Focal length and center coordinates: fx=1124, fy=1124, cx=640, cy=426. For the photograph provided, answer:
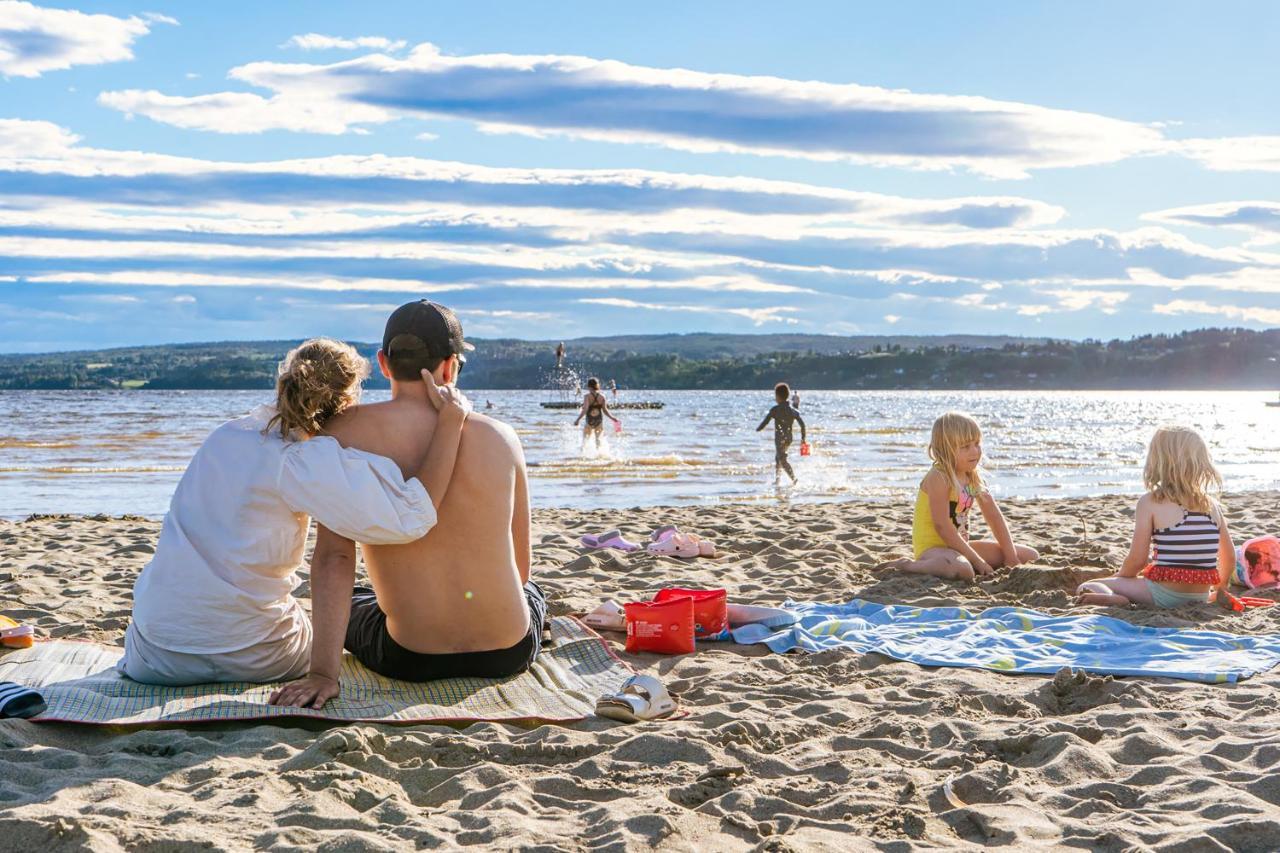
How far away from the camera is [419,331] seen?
13.8 feet

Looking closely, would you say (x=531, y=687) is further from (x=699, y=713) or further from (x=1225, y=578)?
(x=1225, y=578)

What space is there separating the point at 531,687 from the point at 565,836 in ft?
5.13

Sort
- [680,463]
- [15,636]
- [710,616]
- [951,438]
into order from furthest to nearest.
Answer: [680,463] → [951,438] → [710,616] → [15,636]

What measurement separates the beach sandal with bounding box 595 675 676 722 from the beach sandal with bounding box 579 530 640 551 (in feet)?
13.5

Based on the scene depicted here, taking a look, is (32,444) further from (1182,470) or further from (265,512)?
(1182,470)

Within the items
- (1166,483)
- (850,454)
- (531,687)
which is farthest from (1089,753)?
(850,454)

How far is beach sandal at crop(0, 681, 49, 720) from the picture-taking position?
13.1ft

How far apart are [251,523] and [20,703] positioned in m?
1.00

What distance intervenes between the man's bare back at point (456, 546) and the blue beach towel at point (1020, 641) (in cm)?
164

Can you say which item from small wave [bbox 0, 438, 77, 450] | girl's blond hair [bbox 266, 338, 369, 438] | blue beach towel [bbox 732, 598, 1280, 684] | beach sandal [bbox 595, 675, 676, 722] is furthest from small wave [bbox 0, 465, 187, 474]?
beach sandal [bbox 595, 675, 676, 722]

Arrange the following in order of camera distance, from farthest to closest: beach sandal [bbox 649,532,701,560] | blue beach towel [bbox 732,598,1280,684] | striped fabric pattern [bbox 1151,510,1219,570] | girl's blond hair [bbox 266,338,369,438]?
beach sandal [bbox 649,532,701,560] → striped fabric pattern [bbox 1151,510,1219,570] → blue beach towel [bbox 732,598,1280,684] → girl's blond hair [bbox 266,338,369,438]

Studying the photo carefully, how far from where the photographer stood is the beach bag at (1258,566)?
6906 millimetres

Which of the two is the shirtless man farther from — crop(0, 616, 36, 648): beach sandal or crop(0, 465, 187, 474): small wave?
crop(0, 465, 187, 474): small wave

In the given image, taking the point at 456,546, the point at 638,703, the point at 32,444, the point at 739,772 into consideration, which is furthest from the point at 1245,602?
the point at 32,444
